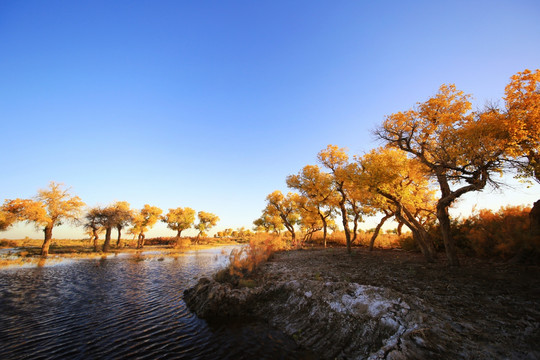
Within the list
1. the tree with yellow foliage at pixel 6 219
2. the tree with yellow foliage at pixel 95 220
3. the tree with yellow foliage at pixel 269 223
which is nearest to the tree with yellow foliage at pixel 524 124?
the tree with yellow foliage at pixel 269 223

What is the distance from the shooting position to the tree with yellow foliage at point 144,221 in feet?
169

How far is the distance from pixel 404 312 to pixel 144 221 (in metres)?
61.4

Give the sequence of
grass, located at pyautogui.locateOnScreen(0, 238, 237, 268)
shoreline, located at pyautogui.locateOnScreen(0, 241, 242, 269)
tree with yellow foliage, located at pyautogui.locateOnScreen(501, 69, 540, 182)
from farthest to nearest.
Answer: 1. grass, located at pyautogui.locateOnScreen(0, 238, 237, 268)
2. shoreline, located at pyautogui.locateOnScreen(0, 241, 242, 269)
3. tree with yellow foliage, located at pyautogui.locateOnScreen(501, 69, 540, 182)

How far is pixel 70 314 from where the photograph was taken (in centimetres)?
856

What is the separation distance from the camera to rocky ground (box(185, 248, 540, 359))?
14.9 feet

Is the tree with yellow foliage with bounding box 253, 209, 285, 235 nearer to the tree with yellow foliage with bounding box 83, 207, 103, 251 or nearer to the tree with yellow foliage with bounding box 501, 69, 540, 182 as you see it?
the tree with yellow foliage with bounding box 83, 207, 103, 251

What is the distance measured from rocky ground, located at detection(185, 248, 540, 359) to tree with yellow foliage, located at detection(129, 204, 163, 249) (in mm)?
49480

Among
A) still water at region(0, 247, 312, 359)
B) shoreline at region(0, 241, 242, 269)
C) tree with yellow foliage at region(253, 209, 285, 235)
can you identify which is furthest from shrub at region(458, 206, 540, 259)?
tree with yellow foliage at region(253, 209, 285, 235)

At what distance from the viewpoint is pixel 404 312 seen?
18.9ft

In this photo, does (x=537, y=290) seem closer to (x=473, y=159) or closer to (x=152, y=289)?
(x=473, y=159)

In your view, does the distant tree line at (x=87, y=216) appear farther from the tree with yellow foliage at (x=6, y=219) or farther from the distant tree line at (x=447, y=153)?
the distant tree line at (x=447, y=153)

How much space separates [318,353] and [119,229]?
50.6 meters

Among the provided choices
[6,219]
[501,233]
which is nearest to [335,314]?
[501,233]

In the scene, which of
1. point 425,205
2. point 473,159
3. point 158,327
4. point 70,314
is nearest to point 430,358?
point 158,327
